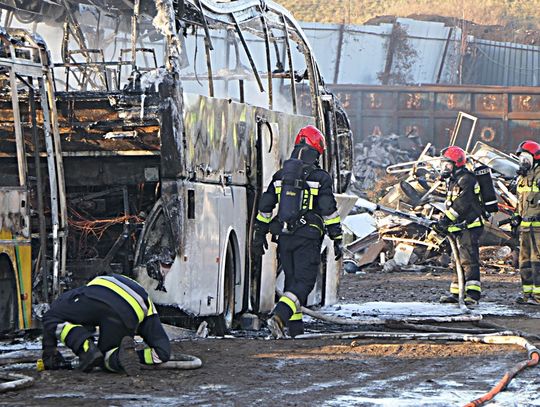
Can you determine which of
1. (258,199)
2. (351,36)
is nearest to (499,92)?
(351,36)

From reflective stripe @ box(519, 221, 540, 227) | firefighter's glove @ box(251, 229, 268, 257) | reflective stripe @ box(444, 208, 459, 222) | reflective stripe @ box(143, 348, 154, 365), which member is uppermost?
firefighter's glove @ box(251, 229, 268, 257)

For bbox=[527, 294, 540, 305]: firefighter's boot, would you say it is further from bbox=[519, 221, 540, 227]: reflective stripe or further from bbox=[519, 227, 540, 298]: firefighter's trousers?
bbox=[519, 221, 540, 227]: reflective stripe

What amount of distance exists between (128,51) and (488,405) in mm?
5237

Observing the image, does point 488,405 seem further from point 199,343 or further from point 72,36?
point 72,36

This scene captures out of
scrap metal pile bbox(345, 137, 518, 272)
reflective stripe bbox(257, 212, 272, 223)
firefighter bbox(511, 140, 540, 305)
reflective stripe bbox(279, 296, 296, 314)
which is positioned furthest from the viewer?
scrap metal pile bbox(345, 137, 518, 272)

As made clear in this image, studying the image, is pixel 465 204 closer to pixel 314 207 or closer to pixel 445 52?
pixel 314 207

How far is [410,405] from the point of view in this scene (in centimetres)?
717

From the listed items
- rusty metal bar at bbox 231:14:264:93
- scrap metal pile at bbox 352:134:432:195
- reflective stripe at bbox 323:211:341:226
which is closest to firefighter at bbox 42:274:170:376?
reflective stripe at bbox 323:211:341:226

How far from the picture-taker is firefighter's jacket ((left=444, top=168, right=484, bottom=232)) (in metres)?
15.2

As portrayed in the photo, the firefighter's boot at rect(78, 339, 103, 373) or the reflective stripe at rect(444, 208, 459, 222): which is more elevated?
the reflective stripe at rect(444, 208, 459, 222)

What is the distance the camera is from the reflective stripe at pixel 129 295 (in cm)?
813

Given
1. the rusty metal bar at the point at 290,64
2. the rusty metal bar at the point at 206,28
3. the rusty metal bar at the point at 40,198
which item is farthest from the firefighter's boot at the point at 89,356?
the rusty metal bar at the point at 290,64

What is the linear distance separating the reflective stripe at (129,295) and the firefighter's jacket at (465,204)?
7.70 metres

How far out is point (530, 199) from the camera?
15.5 meters
